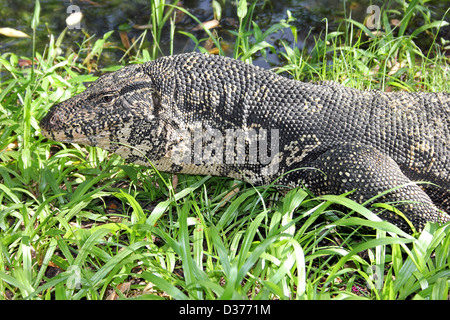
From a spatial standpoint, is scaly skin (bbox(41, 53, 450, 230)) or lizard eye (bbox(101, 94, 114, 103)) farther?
lizard eye (bbox(101, 94, 114, 103))

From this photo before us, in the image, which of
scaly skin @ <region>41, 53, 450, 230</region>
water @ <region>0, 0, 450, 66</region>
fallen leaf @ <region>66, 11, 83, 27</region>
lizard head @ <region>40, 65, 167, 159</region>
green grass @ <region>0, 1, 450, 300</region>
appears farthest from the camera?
fallen leaf @ <region>66, 11, 83, 27</region>

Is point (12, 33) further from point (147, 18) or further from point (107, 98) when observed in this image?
point (107, 98)

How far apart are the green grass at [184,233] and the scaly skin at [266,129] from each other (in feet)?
0.75

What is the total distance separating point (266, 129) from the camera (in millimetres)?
3740

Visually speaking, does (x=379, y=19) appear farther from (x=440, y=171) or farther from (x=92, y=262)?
(x=92, y=262)

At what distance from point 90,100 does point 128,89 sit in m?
0.34

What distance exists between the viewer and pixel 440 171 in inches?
142

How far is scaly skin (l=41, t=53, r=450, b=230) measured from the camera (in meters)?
3.50

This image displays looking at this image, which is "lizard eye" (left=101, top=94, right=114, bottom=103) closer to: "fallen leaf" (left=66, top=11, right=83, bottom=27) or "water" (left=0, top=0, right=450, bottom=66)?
"water" (left=0, top=0, right=450, bottom=66)

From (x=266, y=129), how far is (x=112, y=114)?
1224 mm

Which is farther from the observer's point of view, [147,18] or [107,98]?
[147,18]

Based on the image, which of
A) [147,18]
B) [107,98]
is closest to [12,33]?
[147,18]

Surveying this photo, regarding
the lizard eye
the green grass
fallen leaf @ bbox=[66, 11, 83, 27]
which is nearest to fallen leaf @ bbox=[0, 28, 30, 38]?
fallen leaf @ bbox=[66, 11, 83, 27]

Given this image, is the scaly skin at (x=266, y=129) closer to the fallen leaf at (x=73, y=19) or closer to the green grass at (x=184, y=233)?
the green grass at (x=184, y=233)
